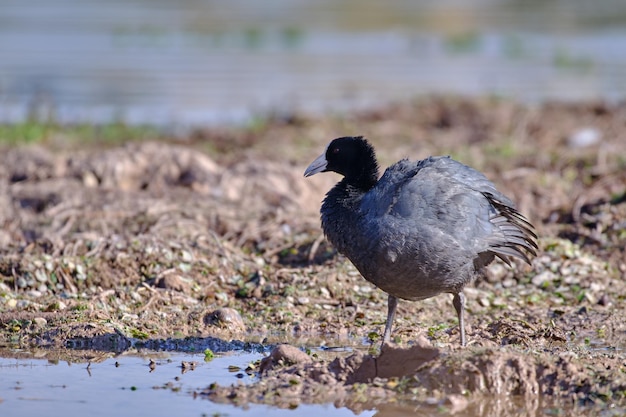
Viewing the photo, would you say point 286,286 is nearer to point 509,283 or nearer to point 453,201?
point 509,283

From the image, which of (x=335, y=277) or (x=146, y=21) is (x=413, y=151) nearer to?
(x=335, y=277)

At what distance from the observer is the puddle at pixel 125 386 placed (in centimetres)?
595

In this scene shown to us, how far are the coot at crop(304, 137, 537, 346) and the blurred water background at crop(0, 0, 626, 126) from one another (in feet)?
32.8

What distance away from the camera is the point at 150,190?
11289 millimetres

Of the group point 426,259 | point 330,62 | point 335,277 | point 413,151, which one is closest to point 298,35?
point 330,62

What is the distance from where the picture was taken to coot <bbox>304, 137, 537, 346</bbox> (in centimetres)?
701

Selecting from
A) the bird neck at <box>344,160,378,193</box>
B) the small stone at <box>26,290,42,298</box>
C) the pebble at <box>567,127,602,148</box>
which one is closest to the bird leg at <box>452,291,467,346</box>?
the bird neck at <box>344,160,378,193</box>

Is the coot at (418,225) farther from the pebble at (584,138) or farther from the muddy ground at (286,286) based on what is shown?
the pebble at (584,138)

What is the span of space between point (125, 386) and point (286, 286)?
2506 mm

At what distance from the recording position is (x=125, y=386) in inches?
254

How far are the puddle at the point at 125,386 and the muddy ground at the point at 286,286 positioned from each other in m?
0.17

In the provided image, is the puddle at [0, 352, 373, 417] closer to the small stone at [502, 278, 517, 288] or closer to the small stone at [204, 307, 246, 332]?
the small stone at [204, 307, 246, 332]

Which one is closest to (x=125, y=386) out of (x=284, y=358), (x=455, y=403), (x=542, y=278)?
(x=284, y=358)

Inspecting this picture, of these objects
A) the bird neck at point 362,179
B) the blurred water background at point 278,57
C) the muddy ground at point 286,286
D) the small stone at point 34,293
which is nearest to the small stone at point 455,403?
the muddy ground at point 286,286
